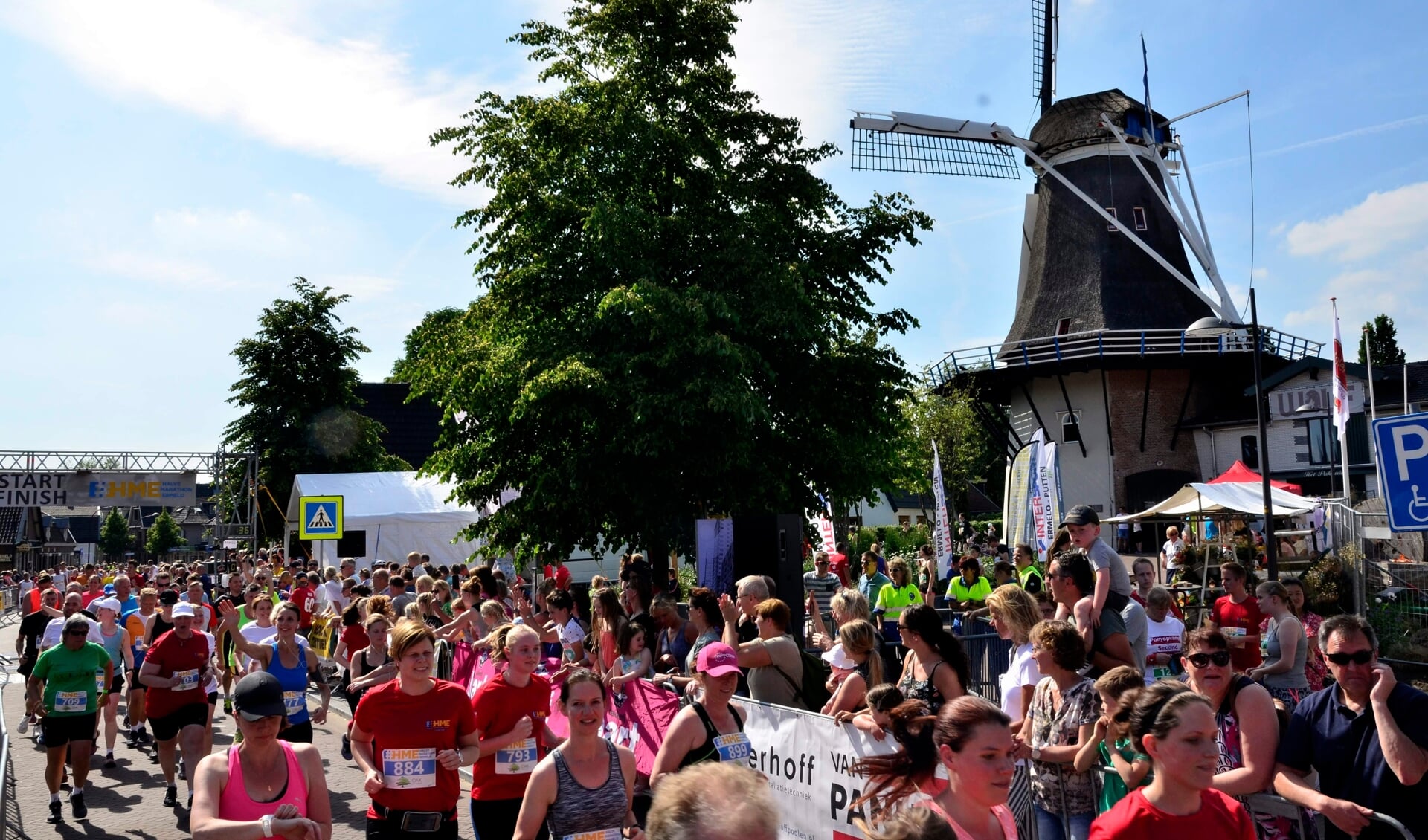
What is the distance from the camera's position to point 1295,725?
4.83 meters

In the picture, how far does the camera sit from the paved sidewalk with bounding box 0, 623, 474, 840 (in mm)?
9461

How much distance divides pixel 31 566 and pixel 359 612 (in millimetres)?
81663

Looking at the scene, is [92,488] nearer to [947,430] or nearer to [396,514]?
[396,514]

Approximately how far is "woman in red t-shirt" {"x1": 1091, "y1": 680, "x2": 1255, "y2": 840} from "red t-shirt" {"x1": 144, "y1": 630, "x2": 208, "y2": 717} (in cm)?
855

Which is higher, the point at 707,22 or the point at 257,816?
the point at 707,22

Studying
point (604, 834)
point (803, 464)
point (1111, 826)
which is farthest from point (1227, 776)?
point (803, 464)

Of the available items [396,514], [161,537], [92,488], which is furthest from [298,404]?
[161,537]

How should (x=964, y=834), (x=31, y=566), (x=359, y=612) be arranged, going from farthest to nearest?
(x=31, y=566), (x=359, y=612), (x=964, y=834)

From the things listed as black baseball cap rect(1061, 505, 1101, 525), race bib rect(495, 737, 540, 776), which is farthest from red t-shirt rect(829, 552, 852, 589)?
race bib rect(495, 737, 540, 776)

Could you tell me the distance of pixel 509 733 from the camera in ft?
21.0

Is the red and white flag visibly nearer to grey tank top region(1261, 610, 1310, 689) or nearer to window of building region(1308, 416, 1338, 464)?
grey tank top region(1261, 610, 1310, 689)

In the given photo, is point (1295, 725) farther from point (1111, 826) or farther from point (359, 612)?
point (359, 612)

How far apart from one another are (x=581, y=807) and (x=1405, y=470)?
5.26 metres

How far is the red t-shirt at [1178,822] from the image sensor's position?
3836mm
